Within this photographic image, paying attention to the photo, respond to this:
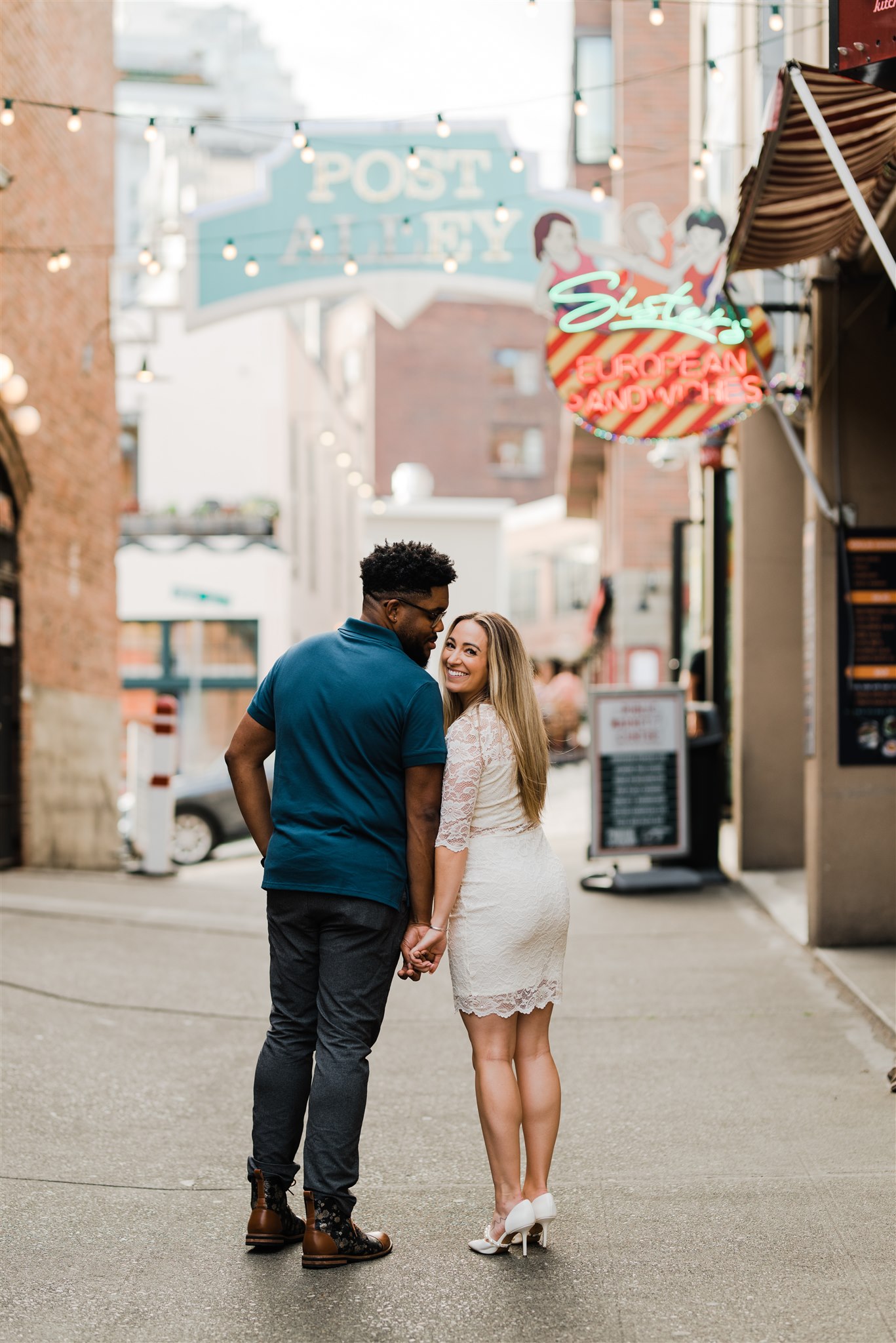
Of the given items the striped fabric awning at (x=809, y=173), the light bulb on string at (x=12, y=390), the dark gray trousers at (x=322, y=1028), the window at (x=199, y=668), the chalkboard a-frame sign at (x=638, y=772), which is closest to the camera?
the dark gray trousers at (x=322, y=1028)

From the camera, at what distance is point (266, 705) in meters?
4.22

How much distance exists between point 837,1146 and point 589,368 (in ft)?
17.3

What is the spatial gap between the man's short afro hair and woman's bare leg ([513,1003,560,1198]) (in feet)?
3.89

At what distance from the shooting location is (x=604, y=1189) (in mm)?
4578

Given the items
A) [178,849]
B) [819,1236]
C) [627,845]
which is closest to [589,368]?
[627,845]

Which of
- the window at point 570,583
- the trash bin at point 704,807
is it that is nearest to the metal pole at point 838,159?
the trash bin at point 704,807

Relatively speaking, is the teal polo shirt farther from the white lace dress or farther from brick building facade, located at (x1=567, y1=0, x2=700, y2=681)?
brick building facade, located at (x1=567, y1=0, x2=700, y2=681)

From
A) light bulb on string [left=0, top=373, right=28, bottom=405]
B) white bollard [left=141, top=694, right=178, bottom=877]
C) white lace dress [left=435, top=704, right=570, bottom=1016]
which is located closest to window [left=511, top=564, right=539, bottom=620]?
white bollard [left=141, top=694, right=178, bottom=877]

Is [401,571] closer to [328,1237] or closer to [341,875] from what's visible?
[341,875]

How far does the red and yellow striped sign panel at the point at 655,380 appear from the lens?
8875 mm

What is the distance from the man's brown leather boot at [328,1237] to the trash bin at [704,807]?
7.88 metres

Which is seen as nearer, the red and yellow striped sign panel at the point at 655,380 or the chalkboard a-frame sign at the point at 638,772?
the red and yellow striped sign panel at the point at 655,380

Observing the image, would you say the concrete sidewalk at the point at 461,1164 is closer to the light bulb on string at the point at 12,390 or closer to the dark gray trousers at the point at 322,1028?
the dark gray trousers at the point at 322,1028

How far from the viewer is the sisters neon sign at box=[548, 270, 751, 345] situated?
352 inches
